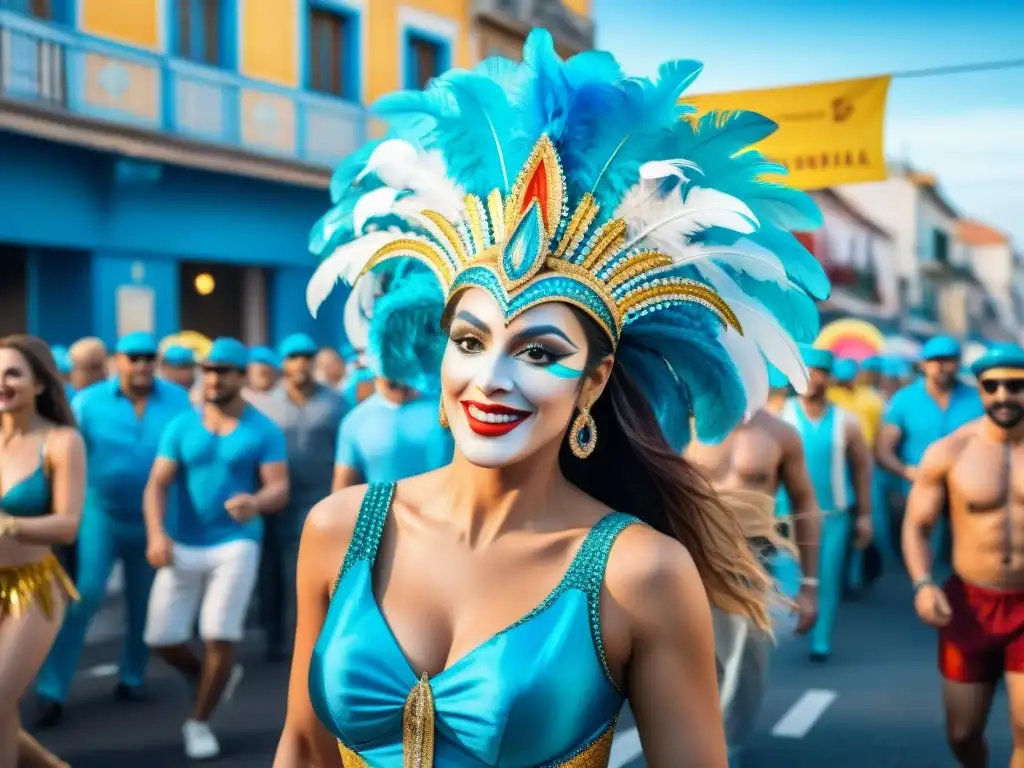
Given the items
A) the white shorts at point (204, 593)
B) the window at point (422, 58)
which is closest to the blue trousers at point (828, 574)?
the white shorts at point (204, 593)

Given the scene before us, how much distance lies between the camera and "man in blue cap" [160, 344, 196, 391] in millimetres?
9227

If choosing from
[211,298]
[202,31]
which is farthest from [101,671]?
[202,31]

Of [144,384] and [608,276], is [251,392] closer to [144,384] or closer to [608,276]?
[144,384]

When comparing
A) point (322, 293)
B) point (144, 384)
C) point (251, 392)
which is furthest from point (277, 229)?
point (322, 293)

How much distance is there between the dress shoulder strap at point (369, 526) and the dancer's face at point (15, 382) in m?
2.97

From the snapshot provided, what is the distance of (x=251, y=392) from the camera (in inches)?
373

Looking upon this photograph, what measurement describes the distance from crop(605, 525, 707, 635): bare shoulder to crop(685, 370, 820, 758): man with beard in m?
2.20

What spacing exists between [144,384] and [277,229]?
10.5 meters

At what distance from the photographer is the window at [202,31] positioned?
16453mm

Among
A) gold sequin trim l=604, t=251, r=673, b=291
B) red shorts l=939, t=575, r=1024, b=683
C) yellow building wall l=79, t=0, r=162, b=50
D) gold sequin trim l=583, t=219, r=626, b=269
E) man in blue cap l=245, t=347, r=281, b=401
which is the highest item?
yellow building wall l=79, t=0, r=162, b=50

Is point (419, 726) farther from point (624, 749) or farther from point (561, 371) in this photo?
point (624, 749)

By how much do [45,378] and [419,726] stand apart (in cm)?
347

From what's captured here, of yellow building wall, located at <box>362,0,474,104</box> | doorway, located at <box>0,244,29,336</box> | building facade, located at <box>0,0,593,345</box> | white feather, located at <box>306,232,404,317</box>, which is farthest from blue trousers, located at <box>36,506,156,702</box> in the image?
yellow building wall, located at <box>362,0,474,104</box>

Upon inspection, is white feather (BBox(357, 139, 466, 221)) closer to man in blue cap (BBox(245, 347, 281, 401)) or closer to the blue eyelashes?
the blue eyelashes
